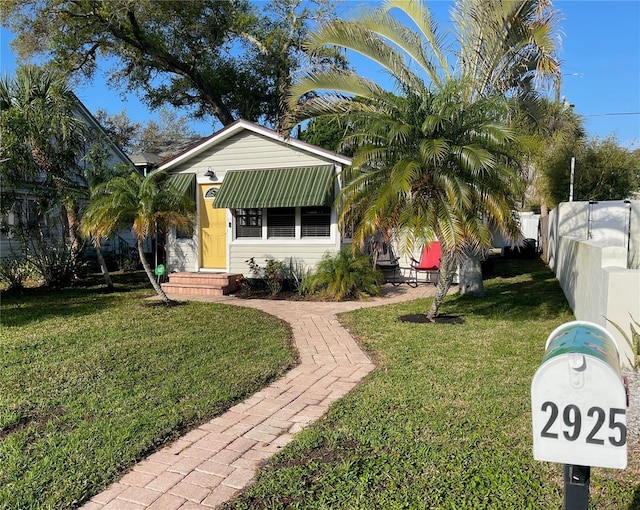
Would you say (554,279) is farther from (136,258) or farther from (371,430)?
(136,258)

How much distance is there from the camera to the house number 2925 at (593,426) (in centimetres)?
156

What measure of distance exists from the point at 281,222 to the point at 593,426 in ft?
35.7

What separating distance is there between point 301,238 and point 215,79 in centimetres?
1399

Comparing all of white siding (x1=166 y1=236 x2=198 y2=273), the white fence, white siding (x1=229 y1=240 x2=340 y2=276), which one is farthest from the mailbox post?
white siding (x1=166 y1=236 x2=198 y2=273)

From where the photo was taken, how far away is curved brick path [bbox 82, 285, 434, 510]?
291cm

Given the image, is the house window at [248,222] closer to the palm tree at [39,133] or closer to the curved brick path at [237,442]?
the palm tree at [39,133]

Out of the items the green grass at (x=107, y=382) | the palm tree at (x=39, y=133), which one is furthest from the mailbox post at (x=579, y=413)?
the palm tree at (x=39, y=133)

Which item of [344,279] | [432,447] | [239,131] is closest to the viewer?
[432,447]

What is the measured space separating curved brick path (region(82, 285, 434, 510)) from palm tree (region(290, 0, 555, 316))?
7.39ft

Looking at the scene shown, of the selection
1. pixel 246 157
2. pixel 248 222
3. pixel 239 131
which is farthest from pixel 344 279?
pixel 239 131

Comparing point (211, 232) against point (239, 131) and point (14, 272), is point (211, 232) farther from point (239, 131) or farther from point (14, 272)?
point (14, 272)

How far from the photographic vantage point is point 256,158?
12219 millimetres

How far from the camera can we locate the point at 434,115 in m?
6.50

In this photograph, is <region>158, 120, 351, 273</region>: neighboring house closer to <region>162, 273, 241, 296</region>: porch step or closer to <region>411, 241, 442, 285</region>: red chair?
<region>162, 273, 241, 296</region>: porch step
